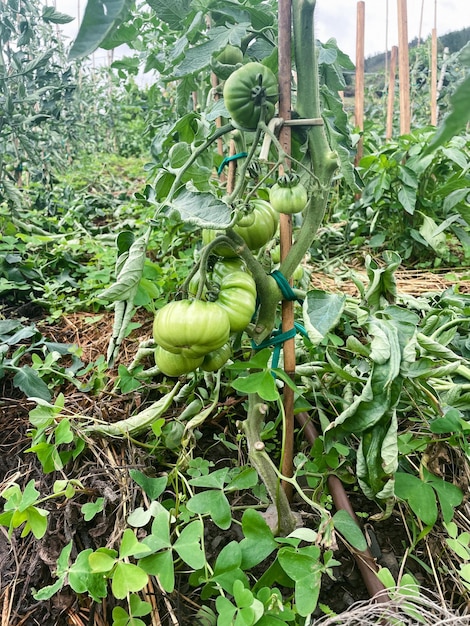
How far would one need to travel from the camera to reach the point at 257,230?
89cm

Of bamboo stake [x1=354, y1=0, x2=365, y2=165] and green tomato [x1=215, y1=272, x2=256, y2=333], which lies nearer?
green tomato [x1=215, y1=272, x2=256, y2=333]

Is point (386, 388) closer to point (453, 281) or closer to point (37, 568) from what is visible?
point (37, 568)

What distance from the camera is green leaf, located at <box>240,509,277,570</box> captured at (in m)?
0.76

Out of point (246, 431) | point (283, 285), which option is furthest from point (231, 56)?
point (246, 431)

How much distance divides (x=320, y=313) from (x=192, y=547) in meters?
0.46

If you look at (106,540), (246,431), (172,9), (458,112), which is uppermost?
(172,9)

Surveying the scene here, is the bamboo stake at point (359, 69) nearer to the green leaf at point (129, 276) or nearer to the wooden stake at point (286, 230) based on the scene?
the wooden stake at point (286, 230)

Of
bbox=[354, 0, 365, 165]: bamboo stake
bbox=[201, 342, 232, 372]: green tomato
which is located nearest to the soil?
bbox=[201, 342, 232, 372]: green tomato

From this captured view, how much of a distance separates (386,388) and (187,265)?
1.24m

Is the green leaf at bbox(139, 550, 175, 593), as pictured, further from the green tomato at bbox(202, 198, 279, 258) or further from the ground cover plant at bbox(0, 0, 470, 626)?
the green tomato at bbox(202, 198, 279, 258)

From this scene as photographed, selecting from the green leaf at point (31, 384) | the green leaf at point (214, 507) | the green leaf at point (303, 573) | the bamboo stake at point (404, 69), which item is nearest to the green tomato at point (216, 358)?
the green leaf at point (214, 507)

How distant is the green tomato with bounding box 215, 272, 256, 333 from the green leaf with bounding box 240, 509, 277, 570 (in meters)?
0.33

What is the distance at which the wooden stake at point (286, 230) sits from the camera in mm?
753

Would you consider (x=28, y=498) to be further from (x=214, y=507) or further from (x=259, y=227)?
(x=259, y=227)
